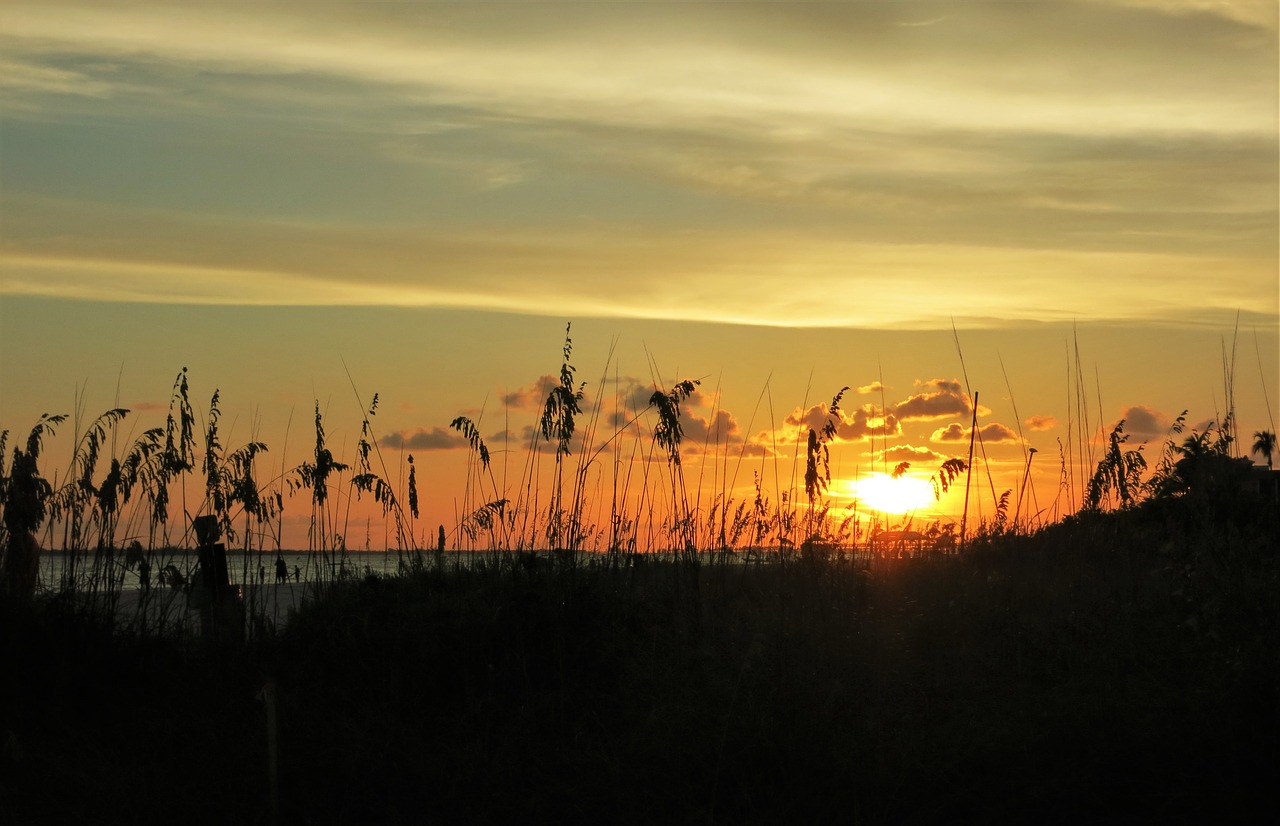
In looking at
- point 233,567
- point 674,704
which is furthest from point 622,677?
point 233,567

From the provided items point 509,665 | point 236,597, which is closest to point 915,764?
point 509,665

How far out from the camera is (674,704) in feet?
21.8

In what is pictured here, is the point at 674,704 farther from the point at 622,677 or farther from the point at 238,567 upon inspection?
the point at 238,567

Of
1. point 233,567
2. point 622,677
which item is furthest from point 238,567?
point 622,677

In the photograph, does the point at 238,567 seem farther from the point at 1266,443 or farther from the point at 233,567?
the point at 1266,443

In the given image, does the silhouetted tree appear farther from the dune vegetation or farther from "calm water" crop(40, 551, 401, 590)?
"calm water" crop(40, 551, 401, 590)

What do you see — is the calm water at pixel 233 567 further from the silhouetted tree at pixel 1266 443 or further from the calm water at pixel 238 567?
the silhouetted tree at pixel 1266 443

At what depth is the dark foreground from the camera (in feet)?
18.8

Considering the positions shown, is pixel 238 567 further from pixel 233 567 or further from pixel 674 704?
pixel 674 704

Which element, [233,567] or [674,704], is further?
[233,567]

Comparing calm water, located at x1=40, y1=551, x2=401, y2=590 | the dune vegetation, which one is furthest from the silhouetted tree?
calm water, located at x1=40, y1=551, x2=401, y2=590

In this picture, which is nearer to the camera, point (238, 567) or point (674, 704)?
point (674, 704)

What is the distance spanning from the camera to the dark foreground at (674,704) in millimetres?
5738

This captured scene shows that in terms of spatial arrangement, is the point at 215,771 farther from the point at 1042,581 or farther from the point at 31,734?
the point at 1042,581
